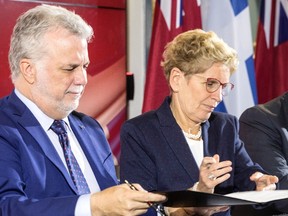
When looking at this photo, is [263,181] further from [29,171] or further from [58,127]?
[29,171]

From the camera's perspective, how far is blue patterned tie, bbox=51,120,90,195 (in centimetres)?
204

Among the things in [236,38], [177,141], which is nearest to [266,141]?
[177,141]

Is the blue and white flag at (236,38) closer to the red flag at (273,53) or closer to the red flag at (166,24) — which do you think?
the red flag at (166,24)

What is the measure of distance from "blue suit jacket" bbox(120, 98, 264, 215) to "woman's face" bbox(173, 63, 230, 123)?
10 cm

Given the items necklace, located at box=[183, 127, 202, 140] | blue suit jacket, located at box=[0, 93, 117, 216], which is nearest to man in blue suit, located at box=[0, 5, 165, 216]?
blue suit jacket, located at box=[0, 93, 117, 216]

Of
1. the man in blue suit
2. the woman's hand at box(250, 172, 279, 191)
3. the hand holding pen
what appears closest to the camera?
the hand holding pen

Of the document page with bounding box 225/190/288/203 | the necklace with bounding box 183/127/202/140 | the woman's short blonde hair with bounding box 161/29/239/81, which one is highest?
the woman's short blonde hair with bounding box 161/29/239/81

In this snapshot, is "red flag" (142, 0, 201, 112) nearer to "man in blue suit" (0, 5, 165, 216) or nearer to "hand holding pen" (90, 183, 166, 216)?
"man in blue suit" (0, 5, 165, 216)

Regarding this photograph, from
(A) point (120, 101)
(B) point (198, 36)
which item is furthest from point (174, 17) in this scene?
(B) point (198, 36)

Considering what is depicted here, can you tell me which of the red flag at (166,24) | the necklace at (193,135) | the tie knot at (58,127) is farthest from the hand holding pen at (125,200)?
the red flag at (166,24)

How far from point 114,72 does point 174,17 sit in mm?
593

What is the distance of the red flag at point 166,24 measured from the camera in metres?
3.81

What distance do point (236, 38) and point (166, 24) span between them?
1.52ft

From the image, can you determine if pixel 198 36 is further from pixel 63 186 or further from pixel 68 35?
pixel 63 186
